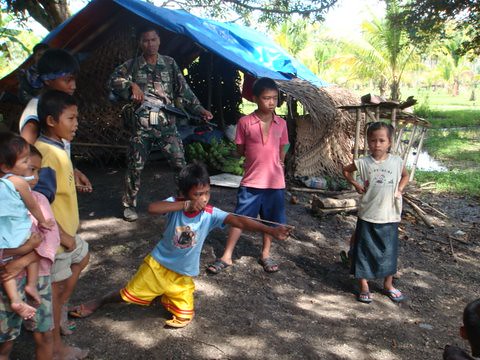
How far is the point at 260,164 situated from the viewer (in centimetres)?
376

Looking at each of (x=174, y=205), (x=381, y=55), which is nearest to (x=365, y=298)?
(x=174, y=205)

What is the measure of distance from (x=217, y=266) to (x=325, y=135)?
412 centimetres

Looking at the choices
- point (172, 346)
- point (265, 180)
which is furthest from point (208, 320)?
point (265, 180)

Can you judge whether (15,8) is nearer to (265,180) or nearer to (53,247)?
(265,180)

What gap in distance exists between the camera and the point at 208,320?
3.07 m

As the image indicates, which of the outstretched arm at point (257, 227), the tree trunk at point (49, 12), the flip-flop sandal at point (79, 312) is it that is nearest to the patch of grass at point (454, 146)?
the tree trunk at point (49, 12)

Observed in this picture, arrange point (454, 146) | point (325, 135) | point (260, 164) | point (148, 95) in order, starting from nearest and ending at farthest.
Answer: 1. point (260, 164)
2. point (148, 95)
3. point (325, 135)
4. point (454, 146)

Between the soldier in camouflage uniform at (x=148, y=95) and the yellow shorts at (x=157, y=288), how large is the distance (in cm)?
180

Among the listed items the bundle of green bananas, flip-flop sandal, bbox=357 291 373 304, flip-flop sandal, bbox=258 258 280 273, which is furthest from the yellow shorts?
the bundle of green bananas

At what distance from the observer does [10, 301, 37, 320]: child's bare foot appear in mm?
1916

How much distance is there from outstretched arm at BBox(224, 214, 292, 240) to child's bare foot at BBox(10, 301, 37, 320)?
1.24 m

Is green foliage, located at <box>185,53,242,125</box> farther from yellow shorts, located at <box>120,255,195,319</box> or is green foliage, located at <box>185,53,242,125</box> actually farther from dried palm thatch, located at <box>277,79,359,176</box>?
yellow shorts, located at <box>120,255,195,319</box>

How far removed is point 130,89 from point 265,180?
172cm

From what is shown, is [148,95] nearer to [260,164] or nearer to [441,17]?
[260,164]
